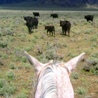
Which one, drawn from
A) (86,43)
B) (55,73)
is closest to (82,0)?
(86,43)

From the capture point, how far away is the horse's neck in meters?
1.99

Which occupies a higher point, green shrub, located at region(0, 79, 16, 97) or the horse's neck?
the horse's neck

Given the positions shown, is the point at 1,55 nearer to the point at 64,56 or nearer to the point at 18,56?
the point at 18,56

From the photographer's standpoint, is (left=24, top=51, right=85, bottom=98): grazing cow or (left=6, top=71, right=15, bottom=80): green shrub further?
(left=6, top=71, right=15, bottom=80): green shrub

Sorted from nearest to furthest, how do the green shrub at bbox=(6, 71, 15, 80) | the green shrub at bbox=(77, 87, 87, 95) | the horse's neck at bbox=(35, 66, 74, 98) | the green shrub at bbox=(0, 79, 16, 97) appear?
the horse's neck at bbox=(35, 66, 74, 98)
the green shrub at bbox=(0, 79, 16, 97)
the green shrub at bbox=(77, 87, 87, 95)
the green shrub at bbox=(6, 71, 15, 80)

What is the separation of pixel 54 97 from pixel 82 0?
140 m

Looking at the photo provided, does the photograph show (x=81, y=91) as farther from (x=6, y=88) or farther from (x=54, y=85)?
(x=54, y=85)

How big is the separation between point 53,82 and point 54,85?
0.04 m

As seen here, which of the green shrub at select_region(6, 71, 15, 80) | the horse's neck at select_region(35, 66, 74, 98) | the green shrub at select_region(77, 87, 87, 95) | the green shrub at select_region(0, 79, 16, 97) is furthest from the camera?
the green shrub at select_region(6, 71, 15, 80)

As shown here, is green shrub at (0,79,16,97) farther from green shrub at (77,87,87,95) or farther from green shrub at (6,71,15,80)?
green shrub at (77,87,87,95)

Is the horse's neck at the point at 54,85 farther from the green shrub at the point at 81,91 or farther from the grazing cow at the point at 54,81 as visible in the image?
the green shrub at the point at 81,91

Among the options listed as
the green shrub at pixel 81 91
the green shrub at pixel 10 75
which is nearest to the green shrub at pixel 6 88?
the green shrub at pixel 10 75

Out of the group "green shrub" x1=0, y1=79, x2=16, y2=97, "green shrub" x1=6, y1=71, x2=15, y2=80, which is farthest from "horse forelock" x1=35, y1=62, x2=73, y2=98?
"green shrub" x1=6, y1=71, x2=15, y2=80

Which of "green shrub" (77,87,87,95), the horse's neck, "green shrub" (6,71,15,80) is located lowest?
"green shrub" (6,71,15,80)
